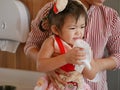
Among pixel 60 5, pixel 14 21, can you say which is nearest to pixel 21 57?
pixel 14 21

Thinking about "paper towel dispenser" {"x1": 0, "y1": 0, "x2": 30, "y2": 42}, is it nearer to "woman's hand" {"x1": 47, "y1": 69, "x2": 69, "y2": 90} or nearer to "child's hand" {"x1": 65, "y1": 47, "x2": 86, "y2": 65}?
"woman's hand" {"x1": 47, "y1": 69, "x2": 69, "y2": 90}

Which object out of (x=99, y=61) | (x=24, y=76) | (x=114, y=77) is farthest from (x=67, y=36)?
(x=24, y=76)

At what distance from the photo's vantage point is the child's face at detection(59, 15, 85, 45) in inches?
31.5

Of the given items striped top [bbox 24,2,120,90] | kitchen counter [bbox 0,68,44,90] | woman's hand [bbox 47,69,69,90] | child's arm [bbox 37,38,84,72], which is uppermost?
striped top [bbox 24,2,120,90]

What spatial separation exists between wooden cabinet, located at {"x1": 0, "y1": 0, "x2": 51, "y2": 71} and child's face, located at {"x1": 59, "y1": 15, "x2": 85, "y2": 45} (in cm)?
48

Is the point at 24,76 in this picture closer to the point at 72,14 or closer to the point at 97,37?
the point at 97,37

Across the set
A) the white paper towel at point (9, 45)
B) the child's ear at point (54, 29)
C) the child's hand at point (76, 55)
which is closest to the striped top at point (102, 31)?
the child's ear at point (54, 29)

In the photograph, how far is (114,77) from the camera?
1.18 m

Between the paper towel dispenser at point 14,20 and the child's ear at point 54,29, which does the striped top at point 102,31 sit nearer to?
the child's ear at point 54,29

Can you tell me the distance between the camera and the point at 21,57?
1.37 metres

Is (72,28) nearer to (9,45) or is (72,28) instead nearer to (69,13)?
(69,13)

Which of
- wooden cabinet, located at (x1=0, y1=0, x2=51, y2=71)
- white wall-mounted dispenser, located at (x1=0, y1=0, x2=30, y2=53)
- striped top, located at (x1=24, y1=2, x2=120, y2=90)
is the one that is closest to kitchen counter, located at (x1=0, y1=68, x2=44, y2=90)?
wooden cabinet, located at (x1=0, y1=0, x2=51, y2=71)

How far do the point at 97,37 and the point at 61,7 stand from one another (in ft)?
0.83

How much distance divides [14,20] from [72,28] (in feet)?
1.66
